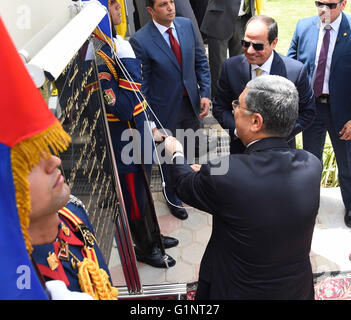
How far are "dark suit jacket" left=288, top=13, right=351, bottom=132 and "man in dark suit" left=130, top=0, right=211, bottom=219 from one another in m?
0.82

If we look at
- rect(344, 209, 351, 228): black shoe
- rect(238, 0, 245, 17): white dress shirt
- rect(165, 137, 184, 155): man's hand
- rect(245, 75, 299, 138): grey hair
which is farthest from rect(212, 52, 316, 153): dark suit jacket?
rect(238, 0, 245, 17): white dress shirt

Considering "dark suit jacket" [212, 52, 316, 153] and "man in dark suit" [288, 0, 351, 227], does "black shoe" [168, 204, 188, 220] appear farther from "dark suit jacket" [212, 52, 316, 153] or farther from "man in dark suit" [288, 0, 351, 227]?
"man in dark suit" [288, 0, 351, 227]

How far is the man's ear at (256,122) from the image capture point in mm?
1708

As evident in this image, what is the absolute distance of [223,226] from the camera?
175 cm

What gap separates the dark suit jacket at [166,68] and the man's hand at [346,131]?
3.90ft

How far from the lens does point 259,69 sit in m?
2.80

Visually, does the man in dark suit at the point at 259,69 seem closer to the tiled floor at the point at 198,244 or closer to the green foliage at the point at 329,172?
the tiled floor at the point at 198,244

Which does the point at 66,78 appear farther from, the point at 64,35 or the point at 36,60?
the point at 36,60

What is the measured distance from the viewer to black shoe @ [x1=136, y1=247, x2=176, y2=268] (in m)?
3.05

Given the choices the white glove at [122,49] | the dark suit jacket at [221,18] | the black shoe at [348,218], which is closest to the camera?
the white glove at [122,49]

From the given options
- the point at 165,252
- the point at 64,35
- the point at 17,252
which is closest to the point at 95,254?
the point at 17,252

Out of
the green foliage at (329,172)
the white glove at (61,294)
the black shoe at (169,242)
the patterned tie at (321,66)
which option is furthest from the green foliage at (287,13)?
the white glove at (61,294)

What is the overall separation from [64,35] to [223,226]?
1.03 metres

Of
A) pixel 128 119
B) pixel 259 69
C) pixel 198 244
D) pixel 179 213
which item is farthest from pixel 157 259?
pixel 259 69
